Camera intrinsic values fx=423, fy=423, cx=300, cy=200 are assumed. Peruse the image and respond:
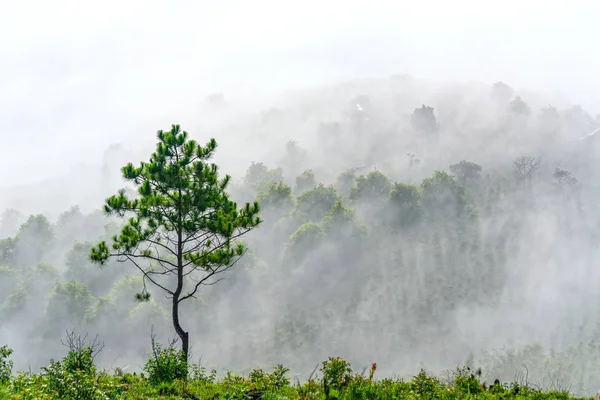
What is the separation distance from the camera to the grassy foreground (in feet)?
29.9

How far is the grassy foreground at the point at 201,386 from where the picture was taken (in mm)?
9117

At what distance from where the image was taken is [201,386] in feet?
39.3

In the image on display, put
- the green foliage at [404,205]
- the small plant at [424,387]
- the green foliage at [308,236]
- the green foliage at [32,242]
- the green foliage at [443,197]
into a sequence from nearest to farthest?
the small plant at [424,387] → the green foliage at [308,236] → the green foliage at [404,205] → the green foliage at [443,197] → the green foliage at [32,242]

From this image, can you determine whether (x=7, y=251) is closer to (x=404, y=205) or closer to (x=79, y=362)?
(x=404, y=205)

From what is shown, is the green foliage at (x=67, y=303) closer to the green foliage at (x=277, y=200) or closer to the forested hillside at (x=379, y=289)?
the forested hillside at (x=379, y=289)

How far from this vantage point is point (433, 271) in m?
87.9

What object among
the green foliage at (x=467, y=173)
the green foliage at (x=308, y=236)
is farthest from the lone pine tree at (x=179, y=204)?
the green foliage at (x=467, y=173)

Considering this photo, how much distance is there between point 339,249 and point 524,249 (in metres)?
40.6

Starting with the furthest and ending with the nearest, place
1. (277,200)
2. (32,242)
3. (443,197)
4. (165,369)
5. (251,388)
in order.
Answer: (32,242) < (277,200) < (443,197) < (165,369) < (251,388)

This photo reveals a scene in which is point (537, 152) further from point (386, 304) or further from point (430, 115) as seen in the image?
point (386, 304)

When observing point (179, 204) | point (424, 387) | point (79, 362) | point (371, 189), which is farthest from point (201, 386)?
point (371, 189)

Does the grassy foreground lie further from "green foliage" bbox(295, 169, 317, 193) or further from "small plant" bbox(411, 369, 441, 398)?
"green foliage" bbox(295, 169, 317, 193)

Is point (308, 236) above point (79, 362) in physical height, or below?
above

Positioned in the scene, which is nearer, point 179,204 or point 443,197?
point 179,204
